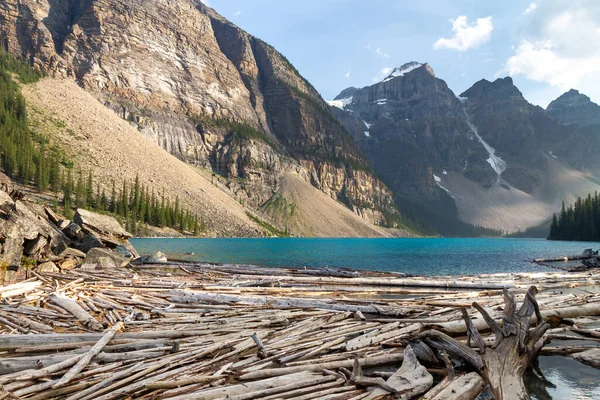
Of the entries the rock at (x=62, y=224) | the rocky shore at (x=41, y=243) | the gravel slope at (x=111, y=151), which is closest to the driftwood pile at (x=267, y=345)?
the rocky shore at (x=41, y=243)

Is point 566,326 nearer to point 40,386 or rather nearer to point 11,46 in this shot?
point 40,386

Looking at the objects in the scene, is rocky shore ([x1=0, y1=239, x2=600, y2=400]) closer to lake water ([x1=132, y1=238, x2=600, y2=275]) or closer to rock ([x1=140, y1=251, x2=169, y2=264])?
rock ([x1=140, y1=251, x2=169, y2=264])

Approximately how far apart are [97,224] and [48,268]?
12073 millimetres

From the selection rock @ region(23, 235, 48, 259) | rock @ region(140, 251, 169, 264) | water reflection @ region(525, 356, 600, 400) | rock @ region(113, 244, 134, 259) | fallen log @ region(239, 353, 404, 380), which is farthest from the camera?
Result: rock @ region(113, 244, 134, 259)

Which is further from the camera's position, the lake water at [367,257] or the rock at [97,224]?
the lake water at [367,257]

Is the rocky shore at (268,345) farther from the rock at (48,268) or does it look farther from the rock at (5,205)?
the rock at (5,205)

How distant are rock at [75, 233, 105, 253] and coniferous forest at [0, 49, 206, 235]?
69191 millimetres

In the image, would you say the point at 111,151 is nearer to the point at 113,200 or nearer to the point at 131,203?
the point at 113,200

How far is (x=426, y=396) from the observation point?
563 cm

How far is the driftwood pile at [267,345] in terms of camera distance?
5802 mm

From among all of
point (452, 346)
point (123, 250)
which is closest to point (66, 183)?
point (123, 250)

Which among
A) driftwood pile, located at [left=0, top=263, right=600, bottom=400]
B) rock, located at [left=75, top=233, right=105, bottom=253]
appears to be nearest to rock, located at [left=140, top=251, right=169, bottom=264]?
rock, located at [left=75, top=233, right=105, bottom=253]

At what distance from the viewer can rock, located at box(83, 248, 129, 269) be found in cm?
2212

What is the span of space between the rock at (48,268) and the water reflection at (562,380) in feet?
68.8
